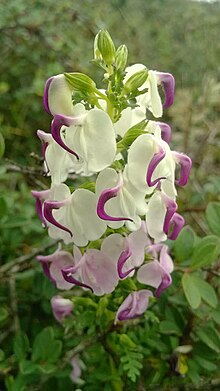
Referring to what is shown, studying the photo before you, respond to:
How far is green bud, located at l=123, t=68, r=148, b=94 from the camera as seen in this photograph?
2.14 feet

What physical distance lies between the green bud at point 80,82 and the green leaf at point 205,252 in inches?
12.3

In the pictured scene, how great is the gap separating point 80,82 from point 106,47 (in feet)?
0.20

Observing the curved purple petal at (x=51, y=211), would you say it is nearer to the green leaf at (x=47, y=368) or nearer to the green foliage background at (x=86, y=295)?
the green foliage background at (x=86, y=295)

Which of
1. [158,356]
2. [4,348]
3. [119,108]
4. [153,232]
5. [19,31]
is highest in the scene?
[119,108]

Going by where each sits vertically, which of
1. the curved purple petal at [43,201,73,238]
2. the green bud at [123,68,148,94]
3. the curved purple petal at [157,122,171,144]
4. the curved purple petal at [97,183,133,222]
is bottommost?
the curved purple petal at [43,201,73,238]

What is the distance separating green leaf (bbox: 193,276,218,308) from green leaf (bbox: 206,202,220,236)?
0.29 feet

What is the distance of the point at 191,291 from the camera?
832 millimetres

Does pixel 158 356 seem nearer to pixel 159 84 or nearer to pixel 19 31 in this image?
pixel 159 84

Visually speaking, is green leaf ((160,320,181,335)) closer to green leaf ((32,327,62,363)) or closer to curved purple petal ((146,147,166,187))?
green leaf ((32,327,62,363))

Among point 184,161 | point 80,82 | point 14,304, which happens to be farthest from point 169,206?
point 14,304

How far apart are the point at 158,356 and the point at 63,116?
486mm

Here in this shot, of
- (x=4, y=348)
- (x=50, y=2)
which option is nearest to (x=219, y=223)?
(x=4, y=348)

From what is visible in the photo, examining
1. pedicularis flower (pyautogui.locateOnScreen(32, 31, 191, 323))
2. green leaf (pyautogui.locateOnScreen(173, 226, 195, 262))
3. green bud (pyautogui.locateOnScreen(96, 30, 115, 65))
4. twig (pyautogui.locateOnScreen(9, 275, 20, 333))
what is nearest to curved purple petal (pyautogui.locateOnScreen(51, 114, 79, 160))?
pedicularis flower (pyautogui.locateOnScreen(32, 31, 191, 323))

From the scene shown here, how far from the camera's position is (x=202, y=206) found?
123cm
